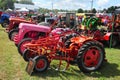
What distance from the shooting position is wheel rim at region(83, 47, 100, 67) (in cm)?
726

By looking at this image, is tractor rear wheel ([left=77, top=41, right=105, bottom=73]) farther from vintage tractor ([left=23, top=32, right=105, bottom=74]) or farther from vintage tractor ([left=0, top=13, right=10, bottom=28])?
vintage tractor ([left=0, top=13, right=10, bottom=28])

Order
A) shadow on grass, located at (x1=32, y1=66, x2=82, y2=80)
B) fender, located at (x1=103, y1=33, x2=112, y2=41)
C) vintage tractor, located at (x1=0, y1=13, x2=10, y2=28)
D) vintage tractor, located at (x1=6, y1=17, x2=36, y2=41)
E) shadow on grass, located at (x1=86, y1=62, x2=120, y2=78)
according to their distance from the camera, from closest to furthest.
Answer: shadow on grass, located at (x1=32, y1=66, x2=82, y2=80), shadow on grass, located at (x1=86, y1=62, x2=120, y2=78), fender, located at (x1=103, y1=33, x2=112, y2=41), vintage tractor, located at (x1=6, y1=17, x2=36, y2=41), vintage tractor, located at (x1=0, y1=13, x2=10, y2=28)

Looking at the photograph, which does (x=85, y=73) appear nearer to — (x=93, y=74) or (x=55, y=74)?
(x=93, y=74)

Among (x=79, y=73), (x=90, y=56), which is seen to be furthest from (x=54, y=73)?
(x=90, y=56)

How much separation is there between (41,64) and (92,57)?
1538 millimetres

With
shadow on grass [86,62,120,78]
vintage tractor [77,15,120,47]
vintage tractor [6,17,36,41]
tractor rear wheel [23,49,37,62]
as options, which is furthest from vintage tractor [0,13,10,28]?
shadow on grass [86,62,120,78]

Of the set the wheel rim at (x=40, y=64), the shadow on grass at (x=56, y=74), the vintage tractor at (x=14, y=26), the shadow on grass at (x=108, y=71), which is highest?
the vintage tractor at (x=14, y=26)

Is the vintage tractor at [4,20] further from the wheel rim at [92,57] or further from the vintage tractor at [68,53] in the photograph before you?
the wheel rim at [92,57]

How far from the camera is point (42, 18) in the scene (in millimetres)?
25250

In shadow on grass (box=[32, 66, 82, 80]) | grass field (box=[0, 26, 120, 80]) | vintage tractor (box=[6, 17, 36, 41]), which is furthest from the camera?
vintage tractor (box=[6, 17, 36, 41])

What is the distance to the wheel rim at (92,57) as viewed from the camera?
7260 millimetres

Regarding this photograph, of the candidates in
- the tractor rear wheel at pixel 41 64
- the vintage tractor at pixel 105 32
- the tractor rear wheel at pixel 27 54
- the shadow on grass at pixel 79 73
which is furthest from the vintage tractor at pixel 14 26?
the tractor rear wheel at pixel 41 64

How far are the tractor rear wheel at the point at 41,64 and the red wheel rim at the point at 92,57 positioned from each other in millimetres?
1141

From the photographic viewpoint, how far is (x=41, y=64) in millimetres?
7035
